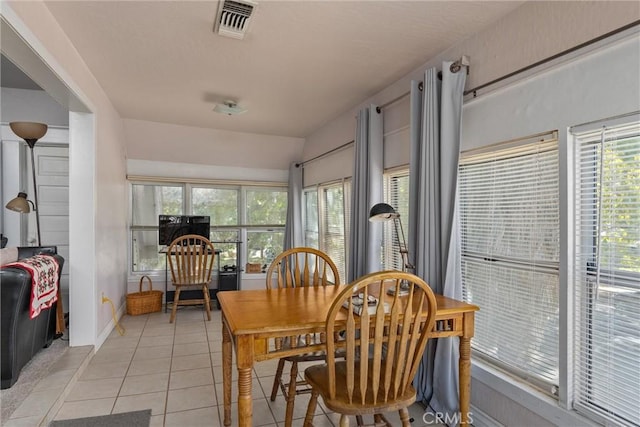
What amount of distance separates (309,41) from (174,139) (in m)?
3.11

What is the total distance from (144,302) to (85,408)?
88.4 inches

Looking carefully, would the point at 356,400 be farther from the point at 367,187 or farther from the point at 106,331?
the point at 106,331

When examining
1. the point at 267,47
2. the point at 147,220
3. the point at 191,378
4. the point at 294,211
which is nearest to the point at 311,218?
the point at 294,211

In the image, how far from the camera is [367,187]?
3178mm

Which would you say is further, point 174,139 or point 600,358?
point 174,139

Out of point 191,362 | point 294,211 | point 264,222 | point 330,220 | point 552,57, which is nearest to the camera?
point 552,57

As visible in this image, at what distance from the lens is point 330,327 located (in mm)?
1467

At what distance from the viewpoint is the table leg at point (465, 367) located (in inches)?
74.2

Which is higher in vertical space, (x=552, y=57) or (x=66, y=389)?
(x=552, y=57)

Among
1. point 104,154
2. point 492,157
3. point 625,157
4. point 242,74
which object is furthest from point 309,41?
point 104,154

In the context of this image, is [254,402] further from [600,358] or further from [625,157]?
[625,157]

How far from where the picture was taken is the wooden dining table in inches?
60.5

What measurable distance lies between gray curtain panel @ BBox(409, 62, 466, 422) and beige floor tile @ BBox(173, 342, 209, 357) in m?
1.98

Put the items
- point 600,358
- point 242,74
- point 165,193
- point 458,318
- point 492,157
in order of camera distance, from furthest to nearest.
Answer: point 165,193 < point 242,74 < point 492,157 < point 458,318 < point 600,358
